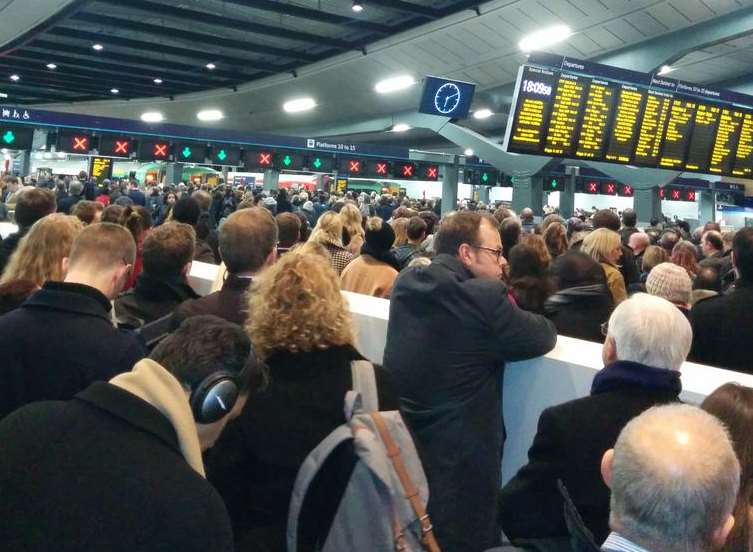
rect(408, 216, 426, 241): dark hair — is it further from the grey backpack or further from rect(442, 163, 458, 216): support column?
rect(442, 163, 458, 216): support column

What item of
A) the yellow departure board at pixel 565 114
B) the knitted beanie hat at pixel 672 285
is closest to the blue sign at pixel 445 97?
the yellow departure board at pixel 565 114

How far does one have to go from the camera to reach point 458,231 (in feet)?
8.89

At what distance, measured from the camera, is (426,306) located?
7.97ft

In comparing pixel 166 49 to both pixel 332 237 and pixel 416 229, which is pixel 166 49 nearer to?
pixel 416 229

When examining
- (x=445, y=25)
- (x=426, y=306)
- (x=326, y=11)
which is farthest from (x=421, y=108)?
(x=426, y=306)

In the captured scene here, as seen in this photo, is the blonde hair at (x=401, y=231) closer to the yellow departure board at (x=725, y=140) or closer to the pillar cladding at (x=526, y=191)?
the yellow departure board at (x=725, y=140)

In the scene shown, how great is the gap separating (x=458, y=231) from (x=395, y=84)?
16.7 metres

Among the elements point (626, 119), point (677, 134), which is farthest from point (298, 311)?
point (677, 134)

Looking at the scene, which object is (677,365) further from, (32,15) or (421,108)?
(32,15)

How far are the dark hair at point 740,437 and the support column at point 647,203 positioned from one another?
1348cm

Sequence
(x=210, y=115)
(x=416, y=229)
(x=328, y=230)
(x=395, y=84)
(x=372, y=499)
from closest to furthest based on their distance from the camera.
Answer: (x=372, y=499) < (x=328, y=230) < (x=416, y=229) < (x=395, y=84) < (x=210, y=115)

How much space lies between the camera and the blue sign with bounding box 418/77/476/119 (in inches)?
432

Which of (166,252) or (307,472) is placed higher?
(166,252)

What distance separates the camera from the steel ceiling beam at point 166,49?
58.3 ft
